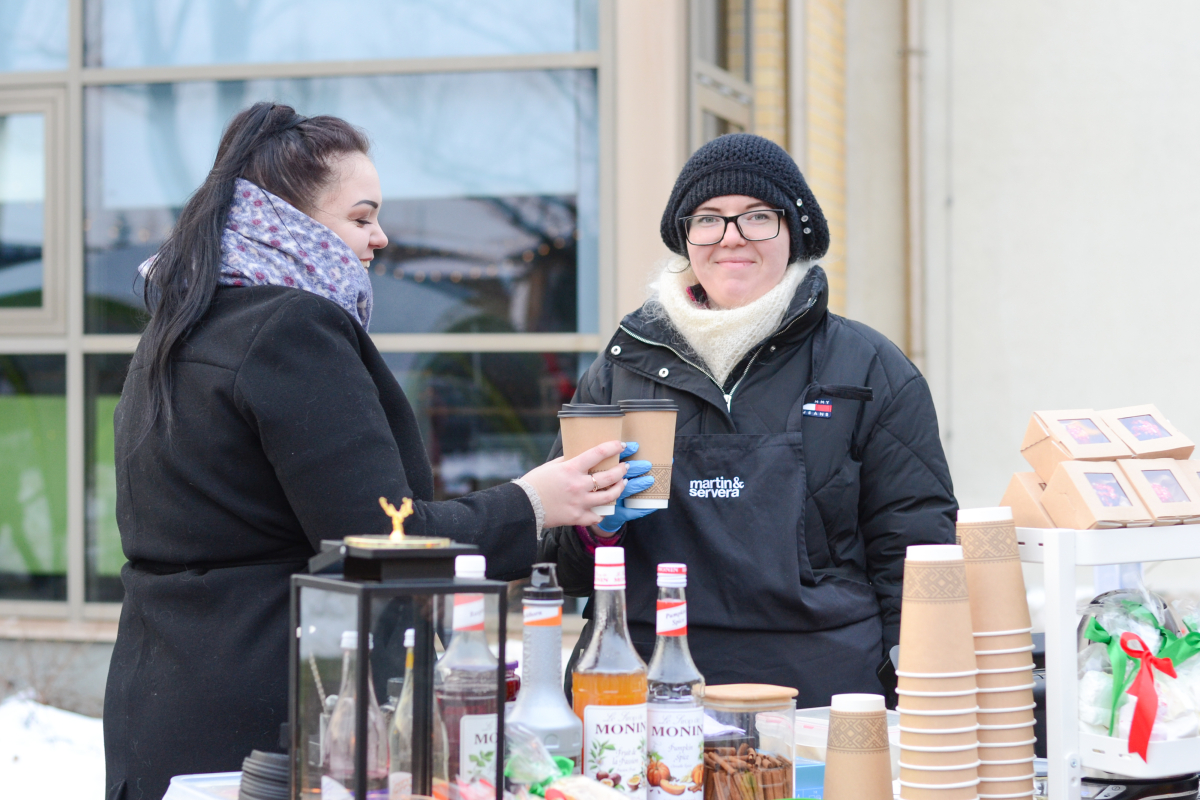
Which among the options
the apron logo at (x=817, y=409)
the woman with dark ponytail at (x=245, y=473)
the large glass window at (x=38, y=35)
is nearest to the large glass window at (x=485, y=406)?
the large glass window at (x=38, y=35)

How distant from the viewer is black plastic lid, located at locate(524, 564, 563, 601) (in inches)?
60.2

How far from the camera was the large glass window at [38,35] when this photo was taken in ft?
20.0

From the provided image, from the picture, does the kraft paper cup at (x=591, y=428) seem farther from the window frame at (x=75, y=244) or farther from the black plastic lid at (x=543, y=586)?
the window frame at (x=75, y=244)

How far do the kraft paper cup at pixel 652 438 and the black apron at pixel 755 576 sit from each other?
351mm

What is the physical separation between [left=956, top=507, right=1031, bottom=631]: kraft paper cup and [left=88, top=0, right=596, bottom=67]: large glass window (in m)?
4.59

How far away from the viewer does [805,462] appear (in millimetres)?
2361

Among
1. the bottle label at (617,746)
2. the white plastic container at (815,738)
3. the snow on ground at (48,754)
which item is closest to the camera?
the bottle label at (617,746)

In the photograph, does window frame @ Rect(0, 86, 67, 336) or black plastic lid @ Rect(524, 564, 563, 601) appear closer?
black plastic lid @ Rect(524, 564, 563, 601)

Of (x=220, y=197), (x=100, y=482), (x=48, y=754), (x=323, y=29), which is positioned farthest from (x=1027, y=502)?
(x=100, y=482)

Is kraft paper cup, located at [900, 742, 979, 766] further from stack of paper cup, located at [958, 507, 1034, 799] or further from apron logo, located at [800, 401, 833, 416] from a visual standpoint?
apron logo, located at [800, 401, 833, 416]

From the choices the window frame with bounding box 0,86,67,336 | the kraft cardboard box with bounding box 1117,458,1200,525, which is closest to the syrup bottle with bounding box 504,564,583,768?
the kraft cardboard box with bounding box 1117,458,1200,525

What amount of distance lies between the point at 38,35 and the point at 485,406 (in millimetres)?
3078

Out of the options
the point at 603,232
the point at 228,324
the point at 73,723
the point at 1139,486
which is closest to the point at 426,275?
the point at 603,232

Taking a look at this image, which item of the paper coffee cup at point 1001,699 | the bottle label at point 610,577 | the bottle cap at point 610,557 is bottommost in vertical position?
the paper coffee cup at point 1001,699
